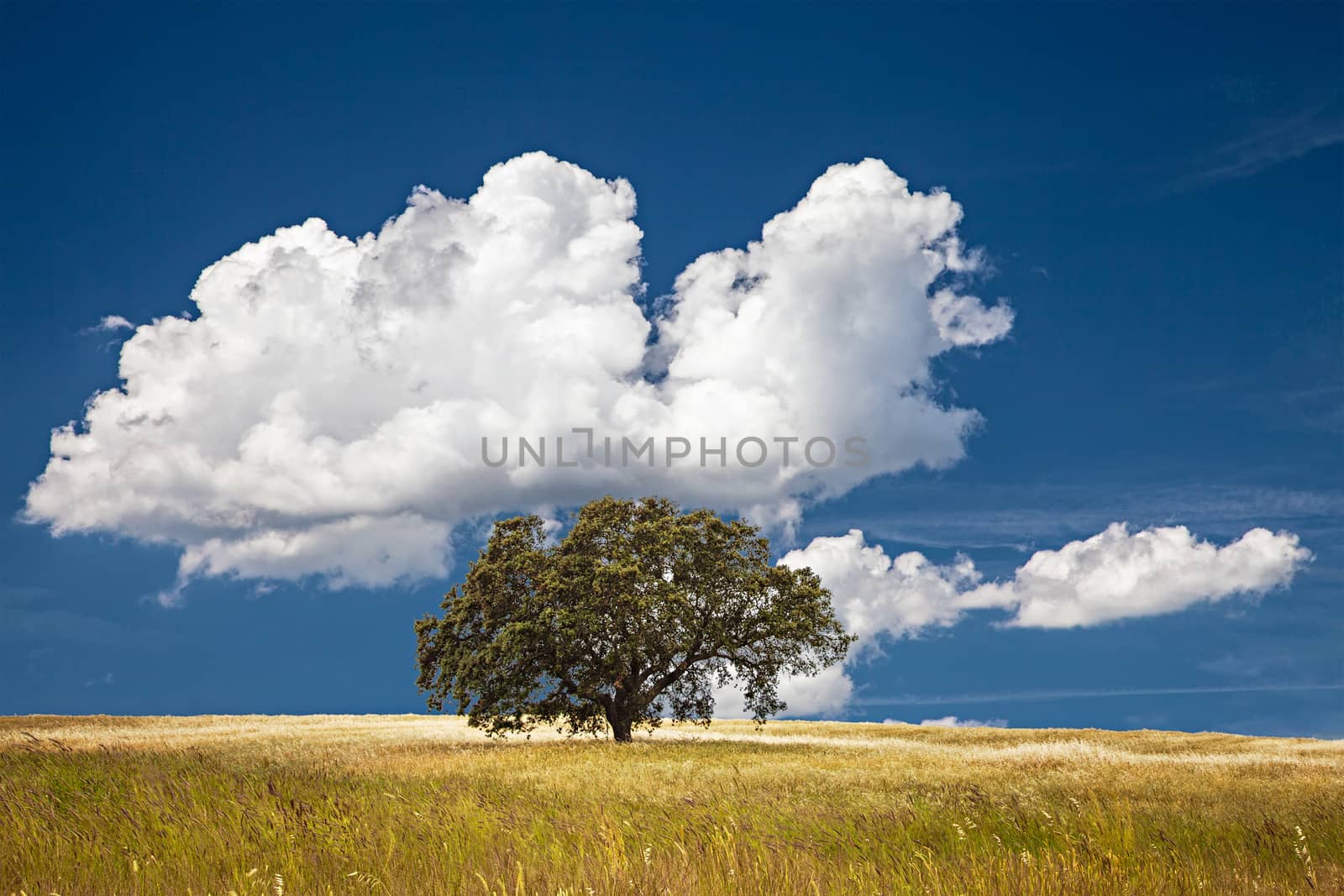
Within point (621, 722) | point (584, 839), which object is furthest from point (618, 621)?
point (584, 839)

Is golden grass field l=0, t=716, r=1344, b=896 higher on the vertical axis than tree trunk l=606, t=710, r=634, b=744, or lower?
higher

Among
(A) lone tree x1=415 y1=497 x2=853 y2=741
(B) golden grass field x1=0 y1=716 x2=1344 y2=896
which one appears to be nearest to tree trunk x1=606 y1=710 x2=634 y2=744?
(A) lone tree x1=415 y1=497 x2=853 y2=741

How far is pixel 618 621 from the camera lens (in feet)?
108

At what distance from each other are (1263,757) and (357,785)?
109 feet

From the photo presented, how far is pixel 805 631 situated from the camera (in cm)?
3431

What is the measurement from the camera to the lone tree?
108ft

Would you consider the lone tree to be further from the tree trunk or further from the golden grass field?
the golden grass field

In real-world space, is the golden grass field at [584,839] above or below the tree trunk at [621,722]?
above

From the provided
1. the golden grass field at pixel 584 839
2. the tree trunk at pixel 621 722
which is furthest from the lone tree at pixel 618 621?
the golden grass field at pixel 584 839

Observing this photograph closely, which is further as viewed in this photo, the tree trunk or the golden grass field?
the tree trunk

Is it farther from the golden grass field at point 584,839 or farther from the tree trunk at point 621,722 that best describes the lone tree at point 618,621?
the golden grass field at point 584,839

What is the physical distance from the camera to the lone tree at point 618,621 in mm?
33000

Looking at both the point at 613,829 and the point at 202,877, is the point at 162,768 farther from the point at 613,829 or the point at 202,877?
the point at 613,829

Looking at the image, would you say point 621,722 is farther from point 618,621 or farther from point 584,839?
point 584,839
